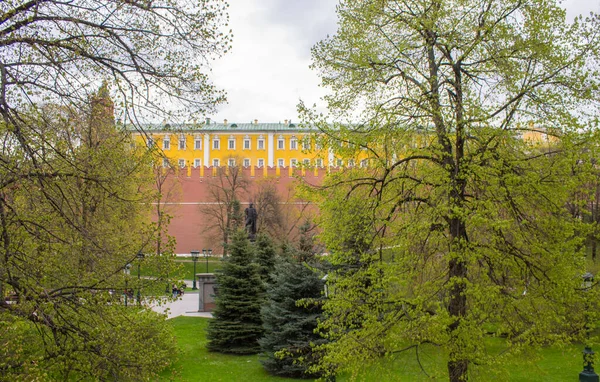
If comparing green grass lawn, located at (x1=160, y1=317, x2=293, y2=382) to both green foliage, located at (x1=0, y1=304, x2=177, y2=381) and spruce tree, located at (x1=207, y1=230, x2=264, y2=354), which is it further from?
green foliage, located at (x1=0, y1=304, x2=177, y2=381)

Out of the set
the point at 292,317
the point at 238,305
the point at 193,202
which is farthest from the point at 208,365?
the point at 193,202

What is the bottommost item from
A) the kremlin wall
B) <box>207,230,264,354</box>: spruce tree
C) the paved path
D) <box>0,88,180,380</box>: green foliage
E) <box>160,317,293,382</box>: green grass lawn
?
<box>160,317,293,382</box>: green grass lawn

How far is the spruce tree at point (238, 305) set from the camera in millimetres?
15570

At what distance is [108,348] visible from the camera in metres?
5.05

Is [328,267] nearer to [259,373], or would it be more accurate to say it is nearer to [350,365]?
[259,373]

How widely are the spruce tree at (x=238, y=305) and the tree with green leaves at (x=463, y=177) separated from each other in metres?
7.22

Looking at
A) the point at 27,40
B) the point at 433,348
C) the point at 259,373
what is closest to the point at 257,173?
the point at 259,373

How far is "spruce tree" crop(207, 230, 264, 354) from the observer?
Result: 613 inches

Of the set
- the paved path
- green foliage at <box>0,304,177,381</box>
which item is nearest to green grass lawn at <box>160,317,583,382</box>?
the paved path

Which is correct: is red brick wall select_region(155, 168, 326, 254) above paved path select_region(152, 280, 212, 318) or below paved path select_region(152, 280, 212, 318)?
above

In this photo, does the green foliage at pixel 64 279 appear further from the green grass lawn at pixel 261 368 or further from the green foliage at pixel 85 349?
the green grass lawn at pixel 261 368

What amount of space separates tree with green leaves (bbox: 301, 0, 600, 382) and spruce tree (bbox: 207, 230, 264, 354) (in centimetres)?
722

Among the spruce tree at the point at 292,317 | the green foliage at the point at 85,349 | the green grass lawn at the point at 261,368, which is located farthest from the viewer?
the spruce tree at the point at 292,317

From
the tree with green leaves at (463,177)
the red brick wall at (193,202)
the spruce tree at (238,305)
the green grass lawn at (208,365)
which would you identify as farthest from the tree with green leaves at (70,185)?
the red brick wall at (193,202)
